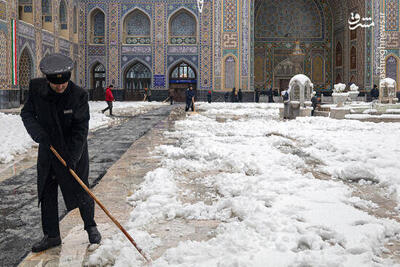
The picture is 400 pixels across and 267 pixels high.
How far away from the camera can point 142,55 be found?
2841 centimetres

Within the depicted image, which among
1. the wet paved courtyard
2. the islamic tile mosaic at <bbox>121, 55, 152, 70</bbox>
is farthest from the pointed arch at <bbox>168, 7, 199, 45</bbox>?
the wet paved courtyard

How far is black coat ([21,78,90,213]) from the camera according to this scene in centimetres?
258

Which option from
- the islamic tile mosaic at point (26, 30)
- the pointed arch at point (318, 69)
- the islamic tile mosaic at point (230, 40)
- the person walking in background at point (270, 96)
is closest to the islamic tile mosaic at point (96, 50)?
the islamic tile mosaic at point (26, 30)

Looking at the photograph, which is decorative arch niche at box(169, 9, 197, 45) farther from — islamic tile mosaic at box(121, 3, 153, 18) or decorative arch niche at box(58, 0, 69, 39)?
decorative arch niche at box(58, 0, 69, 39)

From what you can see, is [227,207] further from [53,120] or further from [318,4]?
[318,4]

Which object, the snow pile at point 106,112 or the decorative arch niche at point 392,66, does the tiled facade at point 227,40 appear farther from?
the snow pile at point 106,112

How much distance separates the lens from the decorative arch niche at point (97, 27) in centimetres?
2884

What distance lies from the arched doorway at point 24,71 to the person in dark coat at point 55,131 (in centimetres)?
1942

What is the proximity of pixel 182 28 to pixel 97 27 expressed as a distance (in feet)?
19.7

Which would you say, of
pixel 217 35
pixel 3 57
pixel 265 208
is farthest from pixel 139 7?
pixel 265 208

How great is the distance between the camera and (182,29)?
2867cm

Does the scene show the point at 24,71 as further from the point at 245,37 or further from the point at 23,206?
the point at 23,206

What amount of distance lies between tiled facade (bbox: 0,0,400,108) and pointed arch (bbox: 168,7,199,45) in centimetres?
7

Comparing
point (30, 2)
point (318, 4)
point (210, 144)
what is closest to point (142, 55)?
point (30, 2)
